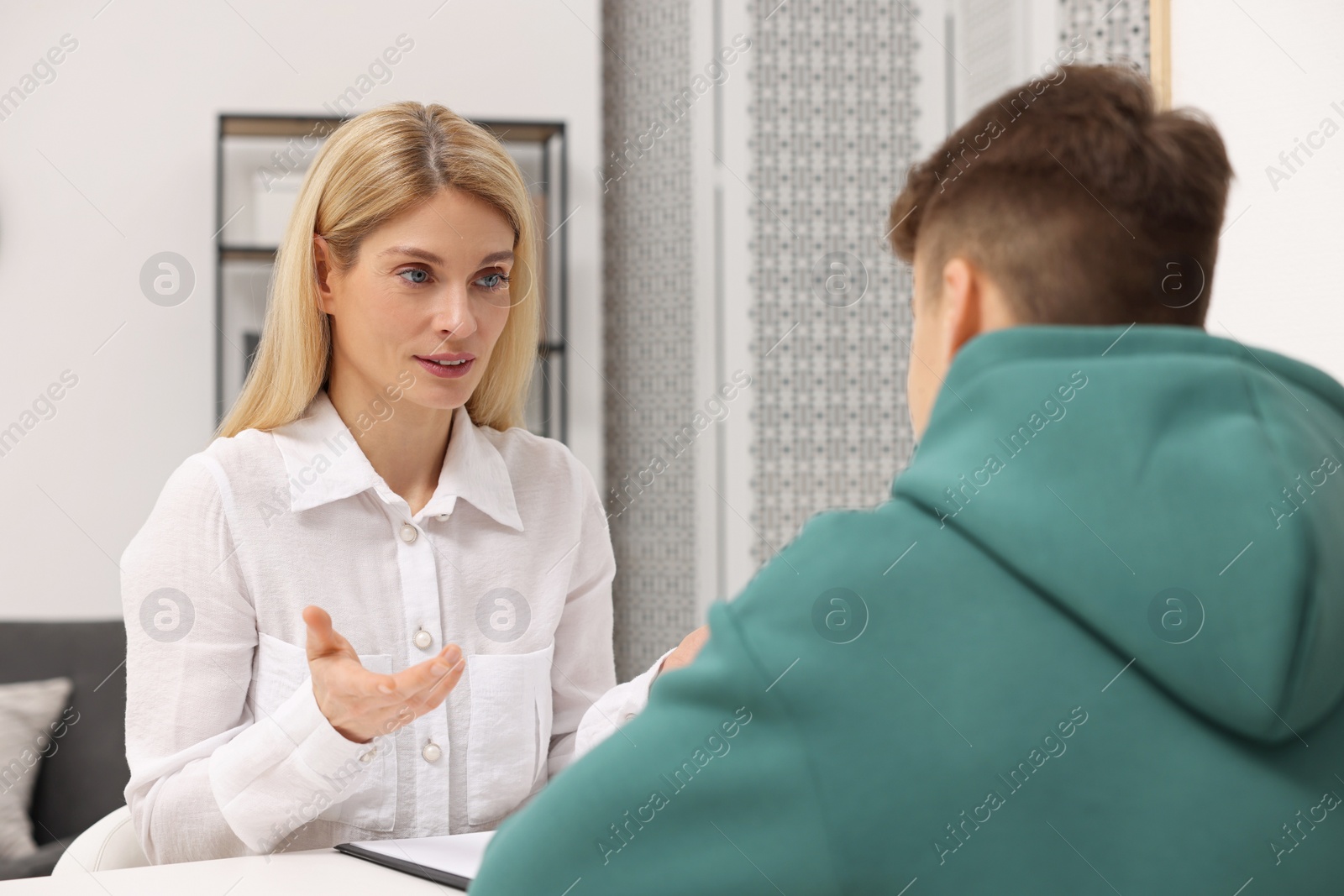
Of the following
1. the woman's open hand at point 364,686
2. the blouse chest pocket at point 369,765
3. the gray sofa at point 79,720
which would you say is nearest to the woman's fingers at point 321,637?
the woman's open hand at point 364,686

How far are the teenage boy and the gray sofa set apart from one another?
1.87 m

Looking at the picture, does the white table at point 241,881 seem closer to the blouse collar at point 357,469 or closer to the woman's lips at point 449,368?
the blouse collar at point 357,469

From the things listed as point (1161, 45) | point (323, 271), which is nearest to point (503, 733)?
point (323, 271)

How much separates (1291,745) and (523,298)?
1074mm

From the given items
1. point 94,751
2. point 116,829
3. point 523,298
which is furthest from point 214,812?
point 94,751

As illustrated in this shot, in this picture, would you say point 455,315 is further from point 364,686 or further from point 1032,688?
point 1032,688

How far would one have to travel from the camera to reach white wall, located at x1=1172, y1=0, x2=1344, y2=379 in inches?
51.6

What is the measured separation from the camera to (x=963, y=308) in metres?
0.67

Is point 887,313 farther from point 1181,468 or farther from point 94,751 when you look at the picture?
point 1181,468

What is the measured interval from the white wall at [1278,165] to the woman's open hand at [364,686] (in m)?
0.98

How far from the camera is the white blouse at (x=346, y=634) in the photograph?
1.08 meters

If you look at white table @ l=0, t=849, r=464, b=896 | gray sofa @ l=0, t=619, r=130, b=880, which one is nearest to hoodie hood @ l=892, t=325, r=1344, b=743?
white table @ l=0, t=849, r=464, b=896

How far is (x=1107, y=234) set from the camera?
2.13 feet

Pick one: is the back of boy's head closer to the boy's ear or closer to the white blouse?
the boy's ear
